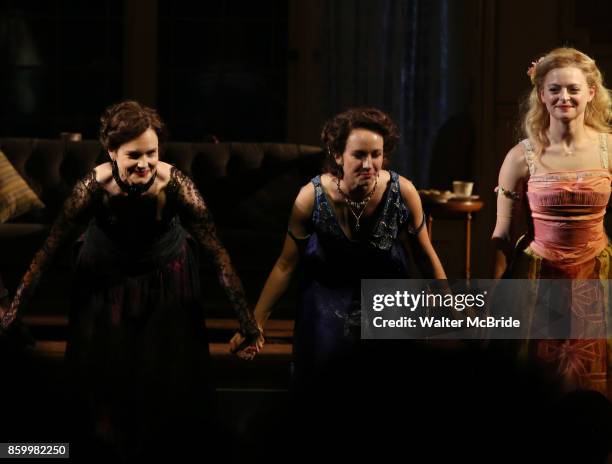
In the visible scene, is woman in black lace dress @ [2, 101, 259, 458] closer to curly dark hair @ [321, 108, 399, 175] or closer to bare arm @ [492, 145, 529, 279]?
curly dark hair @ [321, 108, 399, 175]

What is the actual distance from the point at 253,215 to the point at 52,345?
4.88 feet

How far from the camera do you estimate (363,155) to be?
3277 mm

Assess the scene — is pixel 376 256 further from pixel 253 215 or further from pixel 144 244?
pixel 253 215

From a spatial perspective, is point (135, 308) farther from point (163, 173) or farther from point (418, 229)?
point (418, 229)

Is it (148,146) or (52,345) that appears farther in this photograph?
(52,345)

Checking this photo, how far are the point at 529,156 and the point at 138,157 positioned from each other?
1328 mm

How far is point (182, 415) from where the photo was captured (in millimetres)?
3334

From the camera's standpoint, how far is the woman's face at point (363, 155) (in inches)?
129

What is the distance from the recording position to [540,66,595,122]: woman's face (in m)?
3.29

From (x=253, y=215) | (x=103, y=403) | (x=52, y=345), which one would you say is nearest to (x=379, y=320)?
(x=103, y=403)

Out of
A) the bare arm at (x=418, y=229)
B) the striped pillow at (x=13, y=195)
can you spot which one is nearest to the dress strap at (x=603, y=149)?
the bare arm at (x=418, y=229)

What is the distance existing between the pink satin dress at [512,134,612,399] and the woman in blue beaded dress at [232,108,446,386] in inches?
15.4

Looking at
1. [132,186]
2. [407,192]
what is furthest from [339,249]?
[132,186]

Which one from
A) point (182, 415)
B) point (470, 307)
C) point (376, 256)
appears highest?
point (376, 256)
